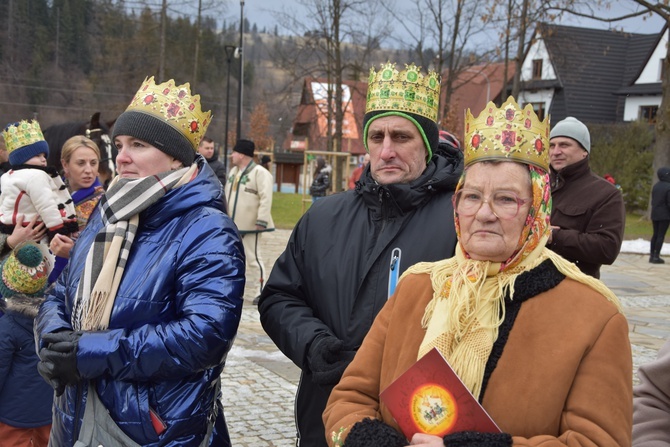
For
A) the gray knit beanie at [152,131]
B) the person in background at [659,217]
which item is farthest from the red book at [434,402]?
the person in background at [659,217]

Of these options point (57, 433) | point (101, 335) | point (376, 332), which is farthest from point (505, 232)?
point (57, 433)

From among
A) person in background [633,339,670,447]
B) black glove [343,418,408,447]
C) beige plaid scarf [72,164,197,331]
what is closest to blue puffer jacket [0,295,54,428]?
beige plaid scarf [72,164,197,331]

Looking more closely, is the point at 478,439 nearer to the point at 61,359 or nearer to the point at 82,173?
the point at 61,359

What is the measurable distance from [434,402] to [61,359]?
1.34 metres

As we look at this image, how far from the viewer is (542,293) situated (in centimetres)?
198

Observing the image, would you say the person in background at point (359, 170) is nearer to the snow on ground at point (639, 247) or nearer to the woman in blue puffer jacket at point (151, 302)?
the woman in blue puffer jacket at point (151, 302)

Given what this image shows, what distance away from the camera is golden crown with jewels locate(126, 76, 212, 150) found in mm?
2889

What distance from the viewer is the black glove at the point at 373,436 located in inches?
77.7

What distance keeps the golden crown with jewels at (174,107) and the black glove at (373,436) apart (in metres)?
1.48

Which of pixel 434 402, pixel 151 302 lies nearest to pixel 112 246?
pixel 151 302

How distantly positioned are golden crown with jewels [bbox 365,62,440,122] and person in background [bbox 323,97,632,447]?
60cm

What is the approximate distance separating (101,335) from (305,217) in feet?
3.19

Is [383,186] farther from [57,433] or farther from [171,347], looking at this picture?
[57,433]

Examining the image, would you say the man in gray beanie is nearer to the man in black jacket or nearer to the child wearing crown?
the man in black jacket
